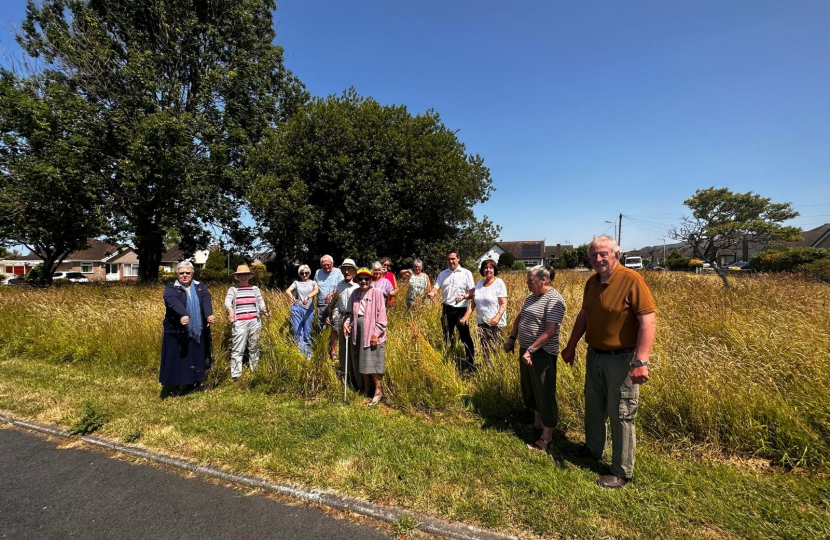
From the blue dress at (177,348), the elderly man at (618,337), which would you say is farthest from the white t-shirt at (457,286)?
the blue dress at (177,348)

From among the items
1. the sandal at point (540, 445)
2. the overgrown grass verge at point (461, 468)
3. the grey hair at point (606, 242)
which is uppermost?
the grey hair at point (606, 242)

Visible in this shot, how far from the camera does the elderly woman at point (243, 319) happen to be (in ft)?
17.7

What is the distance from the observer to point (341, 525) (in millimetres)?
2613

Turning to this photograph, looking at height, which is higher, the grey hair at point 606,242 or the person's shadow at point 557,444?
the grey hair at point 606,242

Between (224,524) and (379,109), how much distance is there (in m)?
14.1

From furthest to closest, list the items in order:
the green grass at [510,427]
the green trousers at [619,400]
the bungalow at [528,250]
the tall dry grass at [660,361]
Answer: the bungalow at [528,250], the tall dry grass at [660,361], the green trousers at [619,400], the green grass at [510,427]

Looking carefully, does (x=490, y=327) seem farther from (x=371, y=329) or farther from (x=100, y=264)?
(x=100, y=264)

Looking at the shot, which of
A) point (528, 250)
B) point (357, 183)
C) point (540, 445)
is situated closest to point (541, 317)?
point (540, 445)

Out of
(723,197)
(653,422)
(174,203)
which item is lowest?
(653,422)

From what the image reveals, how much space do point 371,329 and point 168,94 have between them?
1601 centimetres

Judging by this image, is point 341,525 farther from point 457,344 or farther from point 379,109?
point 379,109

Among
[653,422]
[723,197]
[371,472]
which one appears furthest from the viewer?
[723,197]

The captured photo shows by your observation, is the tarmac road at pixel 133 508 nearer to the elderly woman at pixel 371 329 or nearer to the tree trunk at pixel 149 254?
the elderly woman at pixel 371 329

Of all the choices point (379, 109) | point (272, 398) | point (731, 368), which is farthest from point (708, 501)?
point (379, 109)
